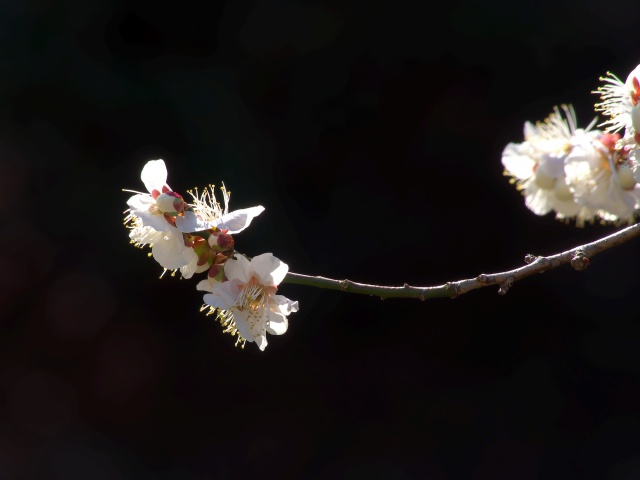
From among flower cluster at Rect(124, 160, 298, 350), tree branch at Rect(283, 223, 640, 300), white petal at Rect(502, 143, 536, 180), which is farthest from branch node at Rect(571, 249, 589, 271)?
flower cluster at Rect(124, 160, 298, 350)

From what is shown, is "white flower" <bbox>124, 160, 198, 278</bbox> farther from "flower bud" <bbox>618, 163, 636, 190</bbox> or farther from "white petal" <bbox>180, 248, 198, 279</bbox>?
"flower bud" <bbox>618, 163, 636, 190</bbox>

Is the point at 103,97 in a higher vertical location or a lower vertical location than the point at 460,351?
higher

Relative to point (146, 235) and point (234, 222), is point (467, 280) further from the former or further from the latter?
point (146, 235)

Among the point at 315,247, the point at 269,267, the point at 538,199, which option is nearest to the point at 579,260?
the point at 538,199

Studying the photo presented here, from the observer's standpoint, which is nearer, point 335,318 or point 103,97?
point 103,97

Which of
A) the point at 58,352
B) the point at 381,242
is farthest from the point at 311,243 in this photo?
the point at 58,352

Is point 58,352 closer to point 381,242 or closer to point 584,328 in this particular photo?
point 381,242

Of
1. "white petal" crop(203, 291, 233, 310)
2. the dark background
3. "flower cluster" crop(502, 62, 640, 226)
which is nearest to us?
"flower cluster" crop(502, 62, 640, 226)
